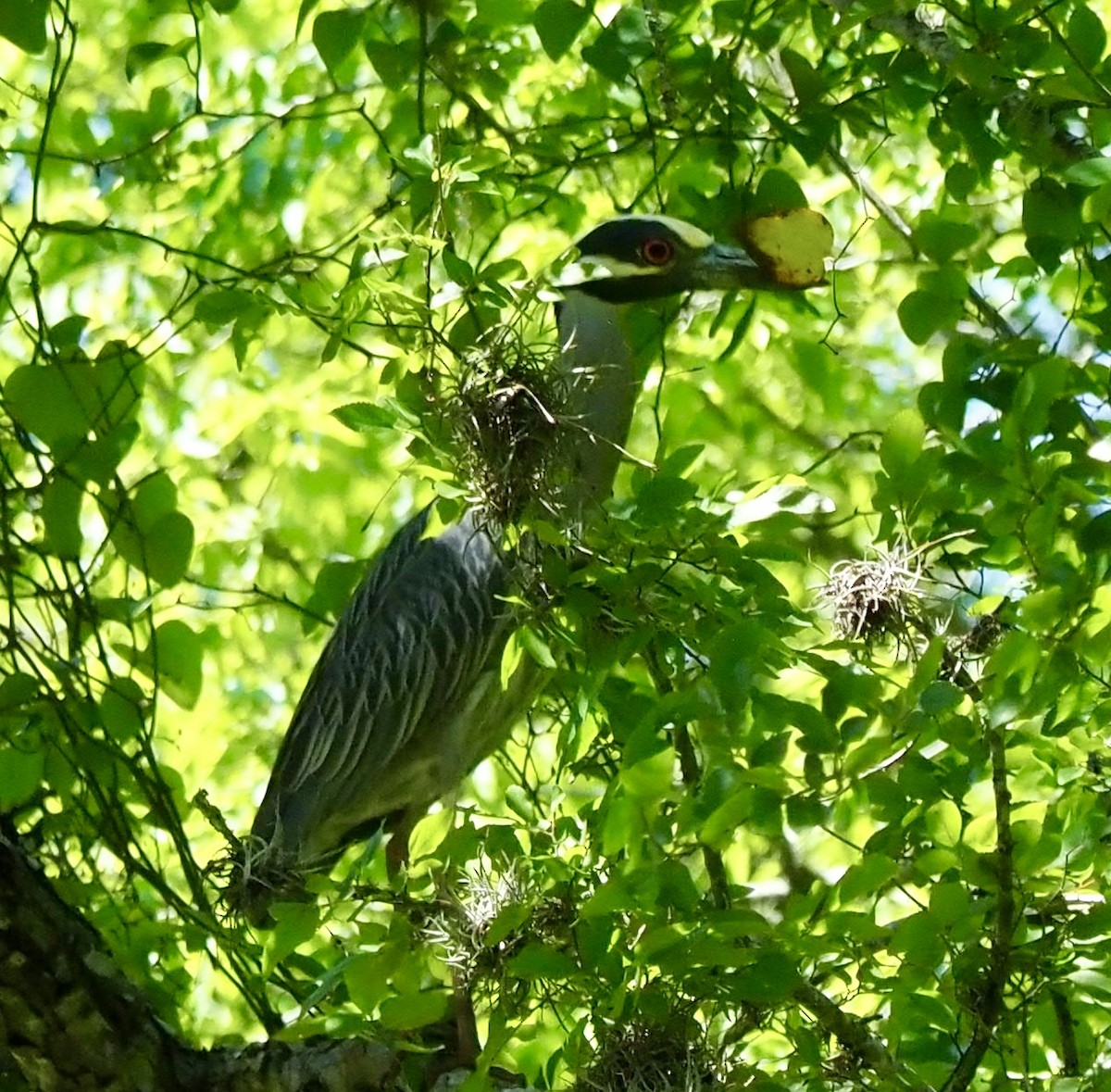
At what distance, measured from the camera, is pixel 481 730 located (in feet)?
8.25

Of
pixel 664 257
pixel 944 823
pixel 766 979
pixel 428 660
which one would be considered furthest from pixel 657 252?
pixel 766 979

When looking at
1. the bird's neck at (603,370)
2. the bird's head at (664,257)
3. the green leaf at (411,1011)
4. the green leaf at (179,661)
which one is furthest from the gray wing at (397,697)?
the green leaf at (411,1011)

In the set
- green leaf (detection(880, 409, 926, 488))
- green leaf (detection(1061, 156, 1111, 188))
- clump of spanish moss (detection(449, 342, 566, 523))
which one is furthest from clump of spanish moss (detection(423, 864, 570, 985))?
green leaf (detection(1061, 156, 1111, 188))

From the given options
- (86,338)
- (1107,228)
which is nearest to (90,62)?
(86,338)

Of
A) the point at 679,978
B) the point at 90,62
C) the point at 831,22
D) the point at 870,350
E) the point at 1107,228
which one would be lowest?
the point at 679,978

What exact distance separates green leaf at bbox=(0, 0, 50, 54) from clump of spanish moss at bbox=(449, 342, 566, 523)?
66cm

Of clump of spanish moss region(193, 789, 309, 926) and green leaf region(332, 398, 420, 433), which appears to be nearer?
green leaf region(332, 398, 420, 433)

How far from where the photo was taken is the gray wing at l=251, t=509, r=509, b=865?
2.52 meters

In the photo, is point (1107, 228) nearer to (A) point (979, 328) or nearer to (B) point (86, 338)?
(A) point (979, 328)

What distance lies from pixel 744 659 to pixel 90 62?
2765 mm

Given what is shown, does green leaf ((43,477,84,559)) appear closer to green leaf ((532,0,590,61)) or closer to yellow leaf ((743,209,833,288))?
green leaf ((532,0,590,61))

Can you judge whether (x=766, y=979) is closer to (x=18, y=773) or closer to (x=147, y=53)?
(x=18, y=773)

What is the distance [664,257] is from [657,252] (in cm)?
1

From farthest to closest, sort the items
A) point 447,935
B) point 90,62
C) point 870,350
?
point 90,62 → point 870,350 → point 447,935
